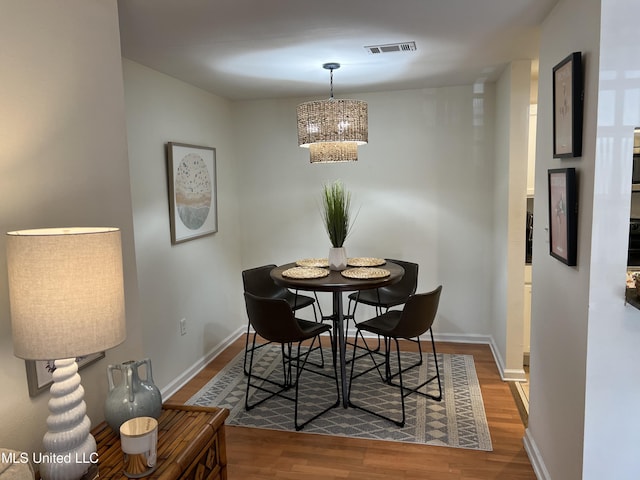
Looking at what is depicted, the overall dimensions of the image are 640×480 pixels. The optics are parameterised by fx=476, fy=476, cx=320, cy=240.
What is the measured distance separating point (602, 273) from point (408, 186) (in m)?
2.76

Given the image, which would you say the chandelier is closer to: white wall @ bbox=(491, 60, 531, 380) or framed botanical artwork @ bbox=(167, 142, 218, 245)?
framed botanical artwork @ bbox=(167, 142, 218, 245)

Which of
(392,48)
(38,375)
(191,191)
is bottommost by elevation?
(38,375)

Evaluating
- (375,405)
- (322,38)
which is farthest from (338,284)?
(322,38)

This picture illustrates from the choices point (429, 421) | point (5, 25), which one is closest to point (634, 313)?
point (429, 421)

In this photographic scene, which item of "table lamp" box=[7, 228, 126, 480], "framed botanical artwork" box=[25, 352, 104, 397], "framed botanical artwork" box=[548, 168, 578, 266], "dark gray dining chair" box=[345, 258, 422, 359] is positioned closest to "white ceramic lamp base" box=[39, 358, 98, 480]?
"table lamp" box=[7, 228, 126, 480]

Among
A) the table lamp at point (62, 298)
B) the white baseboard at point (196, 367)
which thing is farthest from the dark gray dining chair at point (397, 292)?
the table lamp at point (62, 298)

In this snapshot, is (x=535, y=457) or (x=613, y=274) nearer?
(x=613, y=274)

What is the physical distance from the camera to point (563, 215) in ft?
6.66

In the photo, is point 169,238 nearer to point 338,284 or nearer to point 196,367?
point 196,367

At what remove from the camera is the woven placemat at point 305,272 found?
10.3 feet

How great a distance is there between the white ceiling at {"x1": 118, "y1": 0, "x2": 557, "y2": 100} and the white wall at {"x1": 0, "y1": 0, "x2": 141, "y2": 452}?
0.48 metres

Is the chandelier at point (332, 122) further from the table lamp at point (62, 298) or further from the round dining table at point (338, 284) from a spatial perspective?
the table lamp at point (62, 298)

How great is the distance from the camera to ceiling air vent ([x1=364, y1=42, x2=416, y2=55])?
112 inches

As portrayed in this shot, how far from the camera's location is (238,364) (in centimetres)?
410
